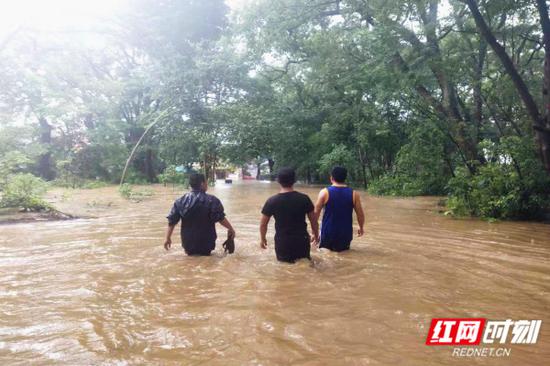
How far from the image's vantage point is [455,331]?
3.14 meters

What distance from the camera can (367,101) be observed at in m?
24.3

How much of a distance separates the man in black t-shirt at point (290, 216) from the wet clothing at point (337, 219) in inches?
27.6

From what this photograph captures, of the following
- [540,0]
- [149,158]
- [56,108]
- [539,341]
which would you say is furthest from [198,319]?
[149,158]

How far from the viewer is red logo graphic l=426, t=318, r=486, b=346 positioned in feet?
9.63

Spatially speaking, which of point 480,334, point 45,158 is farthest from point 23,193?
point 45,158

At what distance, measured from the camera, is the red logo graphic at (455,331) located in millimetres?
2936

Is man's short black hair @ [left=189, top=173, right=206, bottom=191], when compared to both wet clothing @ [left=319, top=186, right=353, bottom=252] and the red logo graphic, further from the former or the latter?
the red logo graphic

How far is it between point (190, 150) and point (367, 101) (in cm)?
1192

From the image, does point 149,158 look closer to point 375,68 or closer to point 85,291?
point 375,68

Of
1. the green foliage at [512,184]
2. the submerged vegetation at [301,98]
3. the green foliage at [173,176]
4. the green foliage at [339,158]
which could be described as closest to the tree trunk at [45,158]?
the submerged vegetation at [301,98]

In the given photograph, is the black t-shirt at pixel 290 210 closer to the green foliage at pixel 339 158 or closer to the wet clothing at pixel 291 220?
the wet clothing at pixel 291 220

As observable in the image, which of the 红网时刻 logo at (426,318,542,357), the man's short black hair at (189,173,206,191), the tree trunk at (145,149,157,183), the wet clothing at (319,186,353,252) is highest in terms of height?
the tree trunk at (145,149,157,183)

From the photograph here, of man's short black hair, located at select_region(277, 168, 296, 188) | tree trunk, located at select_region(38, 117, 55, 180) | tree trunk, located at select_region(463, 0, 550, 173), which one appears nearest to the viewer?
man's short black hair, located at select_region(277, 168, 296, 188)

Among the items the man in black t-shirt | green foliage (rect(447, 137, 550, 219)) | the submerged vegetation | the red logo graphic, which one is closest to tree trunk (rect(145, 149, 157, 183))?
the submerged vegetation
